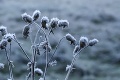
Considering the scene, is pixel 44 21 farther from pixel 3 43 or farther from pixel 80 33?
pixel 80 33

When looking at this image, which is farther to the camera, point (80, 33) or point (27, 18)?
point (80, 33)

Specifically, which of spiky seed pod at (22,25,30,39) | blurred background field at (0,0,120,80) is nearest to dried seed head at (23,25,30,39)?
spiky seed pod at (22,25,30,39)

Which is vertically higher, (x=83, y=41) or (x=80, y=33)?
(x=80, y=33)

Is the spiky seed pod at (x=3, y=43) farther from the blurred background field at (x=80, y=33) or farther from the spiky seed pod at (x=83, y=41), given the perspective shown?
the blurred background field at (x=80, y=33)

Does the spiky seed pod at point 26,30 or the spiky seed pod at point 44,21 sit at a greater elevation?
the spiky seed pod at point 44,21

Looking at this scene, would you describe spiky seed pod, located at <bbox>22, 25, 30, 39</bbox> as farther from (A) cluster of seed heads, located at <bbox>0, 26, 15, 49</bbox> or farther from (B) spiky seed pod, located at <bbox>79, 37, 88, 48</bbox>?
(B) spiky seed pod, located at <bbox>79, 37, 88, 48</bbox>

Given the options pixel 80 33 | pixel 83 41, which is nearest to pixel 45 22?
pixel 83 41

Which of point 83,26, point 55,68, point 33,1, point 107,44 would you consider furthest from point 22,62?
Result: point 33,1

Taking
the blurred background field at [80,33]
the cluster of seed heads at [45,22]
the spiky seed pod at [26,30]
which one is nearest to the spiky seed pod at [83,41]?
the cluster of seed heads at [45,22]
